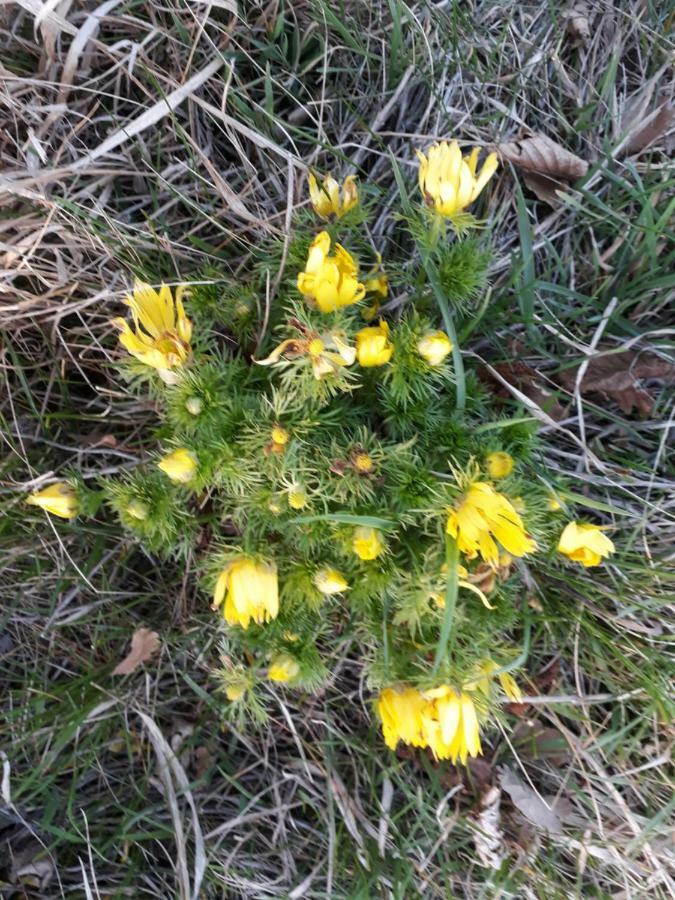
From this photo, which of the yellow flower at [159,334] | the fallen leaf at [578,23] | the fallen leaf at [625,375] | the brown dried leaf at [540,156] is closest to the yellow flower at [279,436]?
the yellow flower at [159,334]

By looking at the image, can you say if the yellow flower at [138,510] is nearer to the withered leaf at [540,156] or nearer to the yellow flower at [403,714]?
the yellow flower at [403,714]

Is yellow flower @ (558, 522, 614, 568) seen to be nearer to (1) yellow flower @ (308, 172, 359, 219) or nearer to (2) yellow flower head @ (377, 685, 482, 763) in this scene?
(2) yellow flower head @ (377, 685, 482, 763)

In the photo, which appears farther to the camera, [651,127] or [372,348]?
[651,127]

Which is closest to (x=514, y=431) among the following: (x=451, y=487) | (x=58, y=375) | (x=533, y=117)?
(x=451, y=487)

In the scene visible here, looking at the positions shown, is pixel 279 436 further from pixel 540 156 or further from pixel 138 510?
pixel 540 156

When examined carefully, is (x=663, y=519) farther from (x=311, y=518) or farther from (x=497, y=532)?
(x=311, y=518)

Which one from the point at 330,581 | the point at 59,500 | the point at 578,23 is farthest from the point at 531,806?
the point at 578,23
